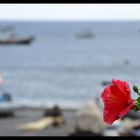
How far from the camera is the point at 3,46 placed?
63.6 meters

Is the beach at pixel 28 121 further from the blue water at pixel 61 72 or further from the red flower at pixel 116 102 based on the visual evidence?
the red flower at pixel 116 102

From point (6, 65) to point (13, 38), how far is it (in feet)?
46.3

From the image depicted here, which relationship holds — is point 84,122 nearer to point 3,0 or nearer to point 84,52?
point 3,0

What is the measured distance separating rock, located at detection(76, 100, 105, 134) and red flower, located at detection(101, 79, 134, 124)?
8.72 meters

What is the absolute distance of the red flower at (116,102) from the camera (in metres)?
0.85

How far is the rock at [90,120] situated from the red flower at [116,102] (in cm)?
872

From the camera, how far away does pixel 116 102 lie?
33.8 inches

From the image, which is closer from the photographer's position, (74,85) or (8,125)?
(8,125)

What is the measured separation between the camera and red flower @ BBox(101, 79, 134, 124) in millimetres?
850

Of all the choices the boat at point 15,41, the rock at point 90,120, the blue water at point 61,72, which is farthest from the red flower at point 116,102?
the boat at point 15,41

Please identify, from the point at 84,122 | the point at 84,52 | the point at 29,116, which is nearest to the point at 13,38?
the point at 84,52

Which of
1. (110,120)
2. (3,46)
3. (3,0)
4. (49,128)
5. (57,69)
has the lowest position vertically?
(110,120)

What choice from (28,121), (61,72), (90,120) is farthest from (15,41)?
(90,120)

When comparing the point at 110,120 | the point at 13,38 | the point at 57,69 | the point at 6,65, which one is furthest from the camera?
the point at 13,38
